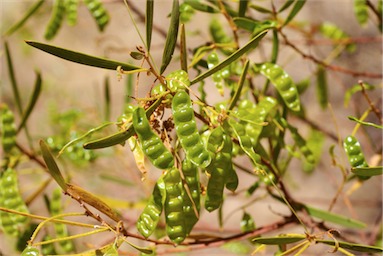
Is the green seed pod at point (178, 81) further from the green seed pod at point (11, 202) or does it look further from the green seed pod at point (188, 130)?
the green seed pod at point (11, 202)

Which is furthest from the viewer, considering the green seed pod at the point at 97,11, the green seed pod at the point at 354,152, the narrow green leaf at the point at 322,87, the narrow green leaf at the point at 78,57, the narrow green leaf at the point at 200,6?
the narrow green leaf at the point at 322,87

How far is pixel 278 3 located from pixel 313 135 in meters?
0.52

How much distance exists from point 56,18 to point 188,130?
525mm

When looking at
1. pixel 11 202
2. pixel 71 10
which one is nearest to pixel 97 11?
pixel 71 10

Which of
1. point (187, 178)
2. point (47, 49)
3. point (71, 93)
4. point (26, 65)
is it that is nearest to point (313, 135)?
point (187, 178)

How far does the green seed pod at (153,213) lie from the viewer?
56 cm

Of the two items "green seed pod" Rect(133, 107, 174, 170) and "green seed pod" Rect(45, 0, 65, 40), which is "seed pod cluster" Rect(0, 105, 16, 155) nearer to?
"green seed pod" Rect(45, 0, 65, 40)

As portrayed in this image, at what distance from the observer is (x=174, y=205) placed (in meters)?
0.55

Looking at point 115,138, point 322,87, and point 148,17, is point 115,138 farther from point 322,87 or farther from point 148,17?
point 322,87

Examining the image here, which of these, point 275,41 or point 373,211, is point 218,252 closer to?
point 373,211

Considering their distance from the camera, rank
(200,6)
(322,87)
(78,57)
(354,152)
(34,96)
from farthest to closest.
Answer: (322,87)
(34,96)
(200,6)
(354,152)
(78,57)

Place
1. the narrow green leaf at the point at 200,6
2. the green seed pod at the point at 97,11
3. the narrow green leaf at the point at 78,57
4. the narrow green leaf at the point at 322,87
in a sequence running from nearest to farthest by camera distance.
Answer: the narrow green leaf at the point at 78,57 → the narrow green leaf at the point at 200,6 → the green seed pod at the point at 97,11 → the narrow green leaf at the point at 322,87

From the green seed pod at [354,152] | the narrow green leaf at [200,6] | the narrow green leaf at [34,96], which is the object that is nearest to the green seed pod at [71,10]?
the narrow green leaf at [34,96]

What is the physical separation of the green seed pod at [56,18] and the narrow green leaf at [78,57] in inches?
17.2
